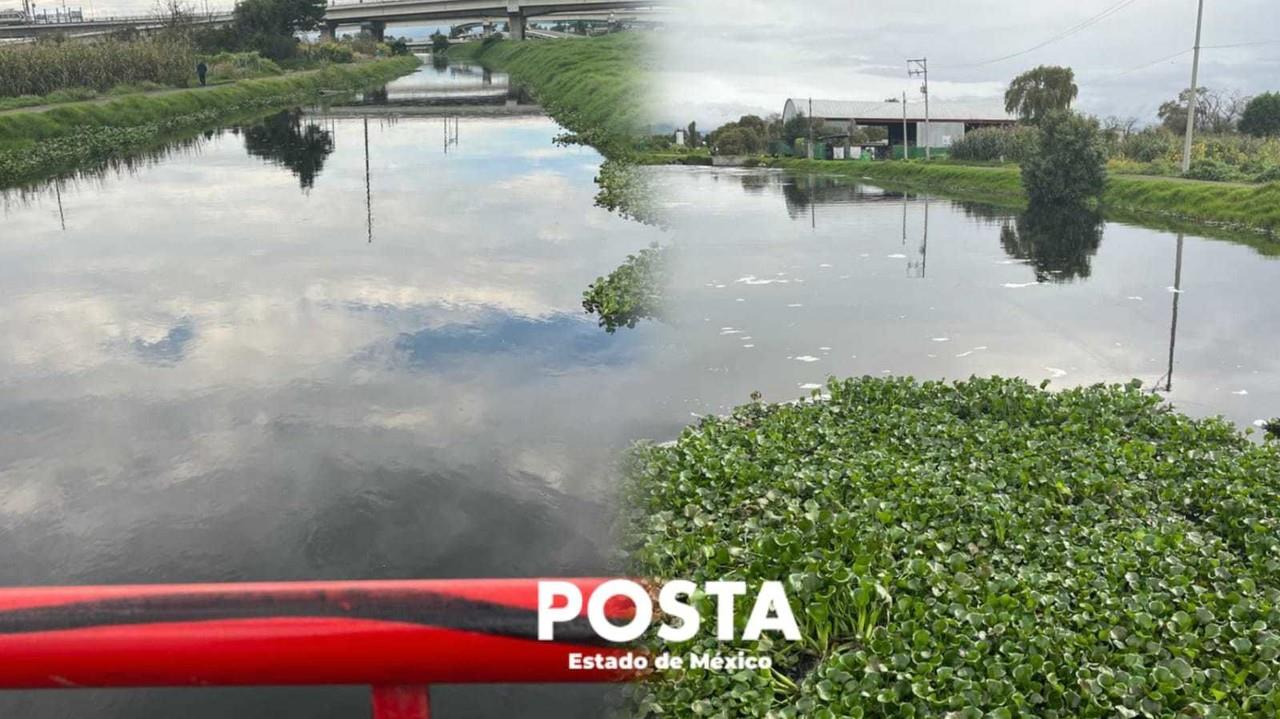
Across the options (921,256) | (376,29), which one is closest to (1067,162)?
(921,256)

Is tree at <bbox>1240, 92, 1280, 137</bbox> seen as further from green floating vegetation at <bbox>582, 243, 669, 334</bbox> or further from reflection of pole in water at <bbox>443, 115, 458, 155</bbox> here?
green floating vegetation at <bbox>582, 243, 669, 334</bbox>

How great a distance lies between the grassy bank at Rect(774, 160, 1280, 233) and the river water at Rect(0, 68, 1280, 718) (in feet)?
13.6

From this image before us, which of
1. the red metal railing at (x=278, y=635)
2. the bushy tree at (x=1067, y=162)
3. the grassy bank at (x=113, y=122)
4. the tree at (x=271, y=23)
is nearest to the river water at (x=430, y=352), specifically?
the red metal railing at (x=278, y=635)

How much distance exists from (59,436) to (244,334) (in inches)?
141

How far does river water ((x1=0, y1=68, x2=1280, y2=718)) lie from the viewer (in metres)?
7.24

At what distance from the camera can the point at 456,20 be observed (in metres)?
96.0

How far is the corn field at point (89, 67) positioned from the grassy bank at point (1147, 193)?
1477 inches

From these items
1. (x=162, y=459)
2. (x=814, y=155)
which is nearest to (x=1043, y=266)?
(x=162, y=459)

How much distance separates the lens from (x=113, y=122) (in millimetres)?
39219

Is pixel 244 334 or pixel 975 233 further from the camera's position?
pixel 975 233

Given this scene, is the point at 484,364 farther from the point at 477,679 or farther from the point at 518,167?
the point at 518,167

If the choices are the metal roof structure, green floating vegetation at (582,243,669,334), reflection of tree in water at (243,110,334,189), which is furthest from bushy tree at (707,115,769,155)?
green floating vegetation at (582,243,669,334)

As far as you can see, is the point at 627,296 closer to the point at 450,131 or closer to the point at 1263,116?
the point at 450,131

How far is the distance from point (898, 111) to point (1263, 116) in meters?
21.4
